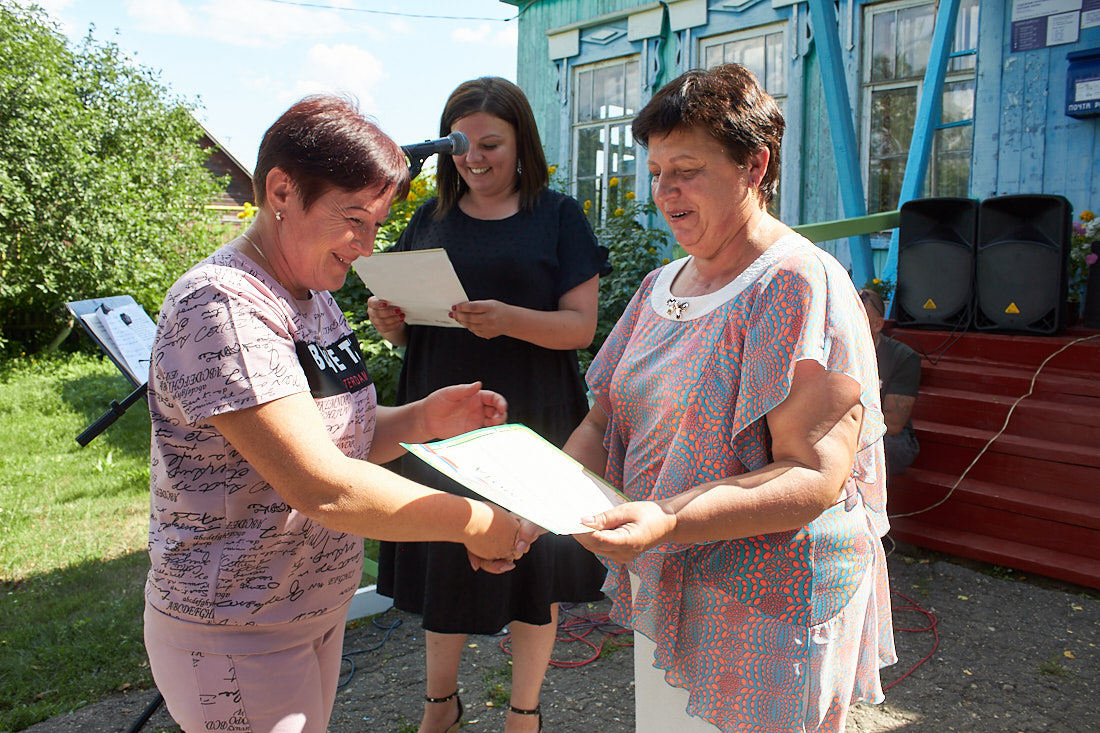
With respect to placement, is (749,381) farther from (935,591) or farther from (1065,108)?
(1065,108)

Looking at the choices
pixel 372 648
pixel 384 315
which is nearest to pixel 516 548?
pixel 384 315

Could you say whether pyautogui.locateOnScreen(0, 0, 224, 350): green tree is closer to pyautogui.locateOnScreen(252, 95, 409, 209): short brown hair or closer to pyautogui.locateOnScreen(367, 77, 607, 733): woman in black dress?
pyautogui.locateOnScreen(367, 77, 607, 733): woman in black dress

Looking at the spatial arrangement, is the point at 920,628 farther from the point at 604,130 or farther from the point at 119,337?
the point at 604,130

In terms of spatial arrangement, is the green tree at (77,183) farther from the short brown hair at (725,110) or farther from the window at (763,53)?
the short brown hair at (725,110)

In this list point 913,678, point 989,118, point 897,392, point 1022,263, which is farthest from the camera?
point 989,118

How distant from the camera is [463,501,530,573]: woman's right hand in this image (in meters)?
1.50

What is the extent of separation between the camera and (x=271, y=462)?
1.31 metres

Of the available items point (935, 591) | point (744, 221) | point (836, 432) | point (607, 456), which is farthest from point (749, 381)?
point (935, 591)

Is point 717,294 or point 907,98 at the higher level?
point 907,98

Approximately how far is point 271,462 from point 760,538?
2.85 ft

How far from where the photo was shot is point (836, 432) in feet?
4.53

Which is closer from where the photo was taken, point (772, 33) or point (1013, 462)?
point (1013, 462)

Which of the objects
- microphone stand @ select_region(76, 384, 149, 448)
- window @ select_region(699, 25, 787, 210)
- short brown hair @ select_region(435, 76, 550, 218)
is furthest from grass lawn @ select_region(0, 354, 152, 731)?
window @ select_region(699, 25, 787, 210)

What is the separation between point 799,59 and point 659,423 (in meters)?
7.21
